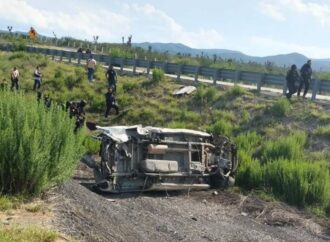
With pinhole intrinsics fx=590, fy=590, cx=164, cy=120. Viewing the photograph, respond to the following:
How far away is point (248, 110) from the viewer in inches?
916

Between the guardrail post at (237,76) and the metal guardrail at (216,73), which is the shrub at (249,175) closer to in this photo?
the metal guardrail at (216,73)

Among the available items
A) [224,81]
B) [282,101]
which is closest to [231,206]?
[282,101]

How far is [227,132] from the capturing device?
822 inches

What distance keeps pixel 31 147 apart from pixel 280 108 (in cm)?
1446

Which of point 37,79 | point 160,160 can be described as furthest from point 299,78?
point 37,79

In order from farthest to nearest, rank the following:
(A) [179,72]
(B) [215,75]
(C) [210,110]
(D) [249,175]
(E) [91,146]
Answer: (A) [179,72], (B) [215,75], (C) [210,110], (E) [91,146], (D) [249,175]

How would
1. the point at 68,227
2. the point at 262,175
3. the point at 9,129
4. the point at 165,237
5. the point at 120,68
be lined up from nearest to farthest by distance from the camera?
the point at 68,227 → the point at 9,129 → the point at 165,237 → the point at 262,175 → the point at 120,68

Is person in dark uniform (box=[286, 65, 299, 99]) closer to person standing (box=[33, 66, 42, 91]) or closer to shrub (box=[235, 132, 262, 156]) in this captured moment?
shrub (box=[235, 132, 262, 156])

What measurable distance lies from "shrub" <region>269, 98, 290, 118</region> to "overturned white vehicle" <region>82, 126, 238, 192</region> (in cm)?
677

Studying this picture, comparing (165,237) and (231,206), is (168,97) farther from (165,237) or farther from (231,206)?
(165,237)

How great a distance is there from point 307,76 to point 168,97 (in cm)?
684

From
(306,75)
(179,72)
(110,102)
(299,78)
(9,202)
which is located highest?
(306,75)

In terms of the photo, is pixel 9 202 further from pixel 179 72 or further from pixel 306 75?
pixel 179 72

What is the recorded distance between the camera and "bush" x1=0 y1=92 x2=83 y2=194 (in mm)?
9062
